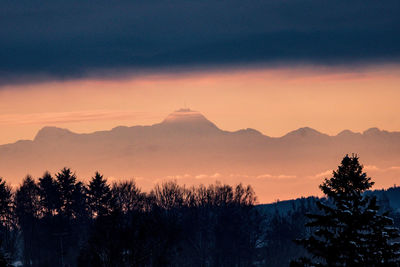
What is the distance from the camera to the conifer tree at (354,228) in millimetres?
45781

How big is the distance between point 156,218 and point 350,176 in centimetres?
5502

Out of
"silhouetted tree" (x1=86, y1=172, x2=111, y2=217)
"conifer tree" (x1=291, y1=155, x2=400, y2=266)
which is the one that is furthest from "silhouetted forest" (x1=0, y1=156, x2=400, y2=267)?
"conifer tree" (x1=291, y1=155, x2=400, y2=266)

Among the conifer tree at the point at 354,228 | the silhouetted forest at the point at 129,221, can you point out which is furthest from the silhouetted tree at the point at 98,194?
the conifer tree at the point at 354,228

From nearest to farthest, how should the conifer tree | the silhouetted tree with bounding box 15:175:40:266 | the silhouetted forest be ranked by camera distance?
1. the conifer tree
2. the silhouetted forest
3. the silhouetted tree with bounding box 15:175:40:266

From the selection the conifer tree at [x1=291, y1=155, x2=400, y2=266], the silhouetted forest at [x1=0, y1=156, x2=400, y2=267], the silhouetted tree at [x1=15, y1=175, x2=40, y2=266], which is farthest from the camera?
the silhouetted tree at [x1=15, y1=175, x2=40, y2=266]

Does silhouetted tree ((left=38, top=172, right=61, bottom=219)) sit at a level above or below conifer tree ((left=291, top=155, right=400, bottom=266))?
above

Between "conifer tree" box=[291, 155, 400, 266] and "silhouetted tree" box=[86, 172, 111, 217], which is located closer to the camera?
"conifer tree" box=[291, 155, 400, 266]

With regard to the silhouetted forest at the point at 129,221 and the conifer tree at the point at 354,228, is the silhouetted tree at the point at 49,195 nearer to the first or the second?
the silhouetted forest at the point at 129,221

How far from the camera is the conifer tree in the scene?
45781 millimetres

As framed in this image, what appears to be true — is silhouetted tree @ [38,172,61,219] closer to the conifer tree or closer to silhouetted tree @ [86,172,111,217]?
silhouetted tree @ [86,172,111,217]

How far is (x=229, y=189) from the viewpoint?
172 meters

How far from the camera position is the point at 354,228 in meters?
46.6

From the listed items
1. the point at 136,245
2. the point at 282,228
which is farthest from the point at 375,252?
the point at 282,228

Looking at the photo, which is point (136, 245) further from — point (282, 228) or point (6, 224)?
point (282, 228)
